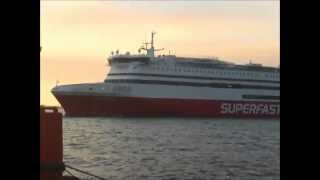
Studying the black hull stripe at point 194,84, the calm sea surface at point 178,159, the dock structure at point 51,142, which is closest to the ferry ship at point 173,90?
the black hull stripe at point 194,84

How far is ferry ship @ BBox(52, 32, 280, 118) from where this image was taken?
4478cm

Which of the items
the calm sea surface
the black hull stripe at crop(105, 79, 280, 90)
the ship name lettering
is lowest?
the calm sea surface

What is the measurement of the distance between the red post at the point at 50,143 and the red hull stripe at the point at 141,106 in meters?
37.4

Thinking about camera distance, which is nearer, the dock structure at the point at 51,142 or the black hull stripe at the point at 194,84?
the dock structure at the point at 51,142

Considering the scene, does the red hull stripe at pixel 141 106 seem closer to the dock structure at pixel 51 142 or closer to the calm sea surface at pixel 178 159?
the calm sea surface at pixel 178 159

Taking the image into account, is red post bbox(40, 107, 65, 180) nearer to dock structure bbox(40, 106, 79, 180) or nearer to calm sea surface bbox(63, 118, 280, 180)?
dock structure bbox(40, 106, 79, 180)

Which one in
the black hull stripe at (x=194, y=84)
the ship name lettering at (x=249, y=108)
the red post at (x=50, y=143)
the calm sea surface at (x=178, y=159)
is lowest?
the calm sea surface at (x=178, y=159)

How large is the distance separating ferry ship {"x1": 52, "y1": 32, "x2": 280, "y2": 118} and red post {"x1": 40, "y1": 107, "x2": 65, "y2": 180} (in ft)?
124

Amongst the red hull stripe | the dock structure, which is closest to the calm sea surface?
the dock structure

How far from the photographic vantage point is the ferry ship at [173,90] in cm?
4478

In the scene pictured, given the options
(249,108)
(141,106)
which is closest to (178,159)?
(141,106)
